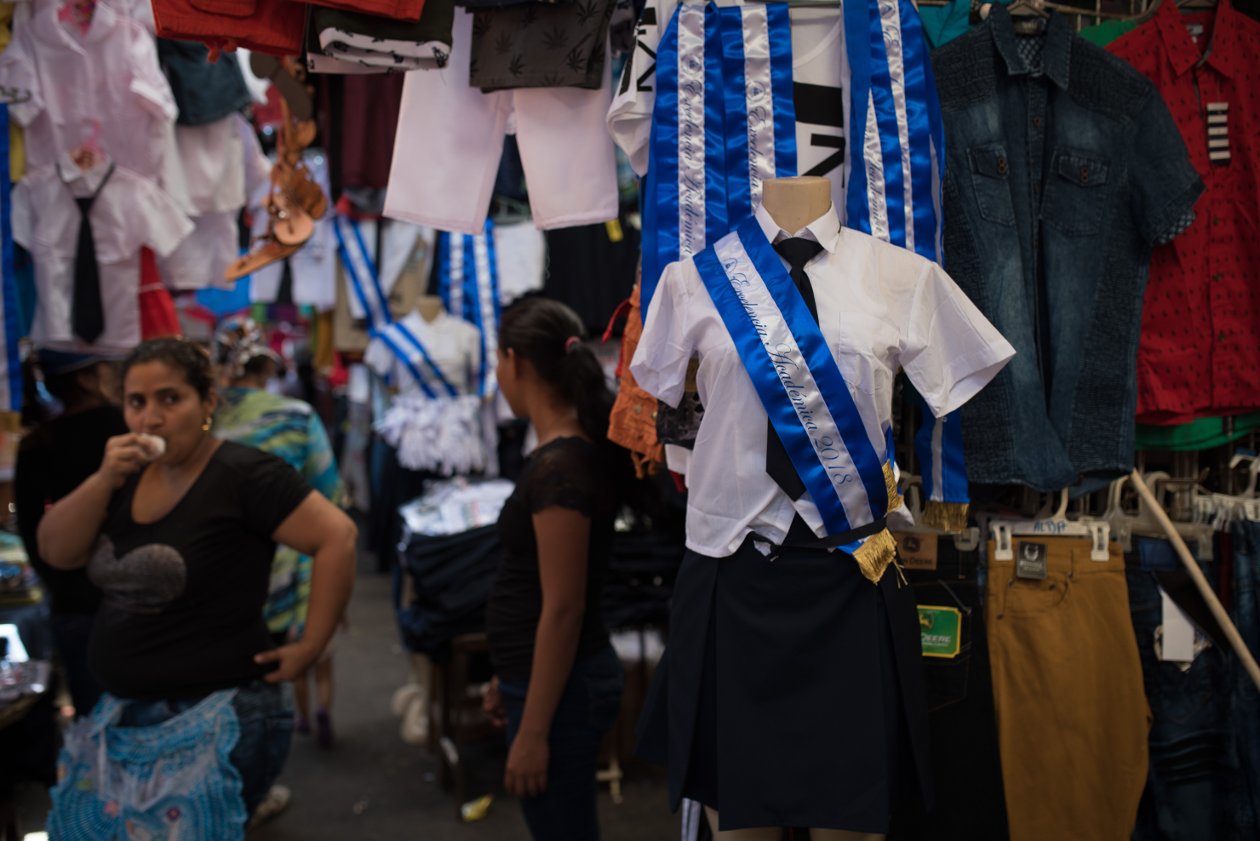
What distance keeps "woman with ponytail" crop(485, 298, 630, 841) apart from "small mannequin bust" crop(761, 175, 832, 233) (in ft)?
2.51

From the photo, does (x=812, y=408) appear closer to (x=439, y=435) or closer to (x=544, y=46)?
(x=544, y=46)

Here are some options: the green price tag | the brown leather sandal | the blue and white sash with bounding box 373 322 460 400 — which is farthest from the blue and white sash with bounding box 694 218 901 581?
the blue and white sash with bounding box 373 322 460 400

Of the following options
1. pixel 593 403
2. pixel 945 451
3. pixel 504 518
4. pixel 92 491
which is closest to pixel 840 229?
pixel 945 451

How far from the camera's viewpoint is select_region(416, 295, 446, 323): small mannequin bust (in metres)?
5.30

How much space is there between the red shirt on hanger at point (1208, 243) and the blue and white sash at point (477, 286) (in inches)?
135

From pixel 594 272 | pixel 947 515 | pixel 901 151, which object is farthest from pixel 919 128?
pixel 594 272

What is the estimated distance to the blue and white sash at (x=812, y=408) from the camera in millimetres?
1674

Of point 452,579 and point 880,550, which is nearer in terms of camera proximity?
point 880,550

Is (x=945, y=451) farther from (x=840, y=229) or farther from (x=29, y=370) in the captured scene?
(x=29, y=370)

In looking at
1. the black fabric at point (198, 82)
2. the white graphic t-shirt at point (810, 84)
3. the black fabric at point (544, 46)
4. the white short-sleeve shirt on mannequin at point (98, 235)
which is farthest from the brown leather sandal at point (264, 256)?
the white graphic t-shirt at point (810, 84)

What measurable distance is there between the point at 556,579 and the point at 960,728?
91 cm

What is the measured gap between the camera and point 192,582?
236 cm

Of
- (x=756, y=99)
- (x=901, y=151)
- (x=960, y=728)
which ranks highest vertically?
(x=756, y=99)

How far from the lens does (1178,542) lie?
2.38 metres
